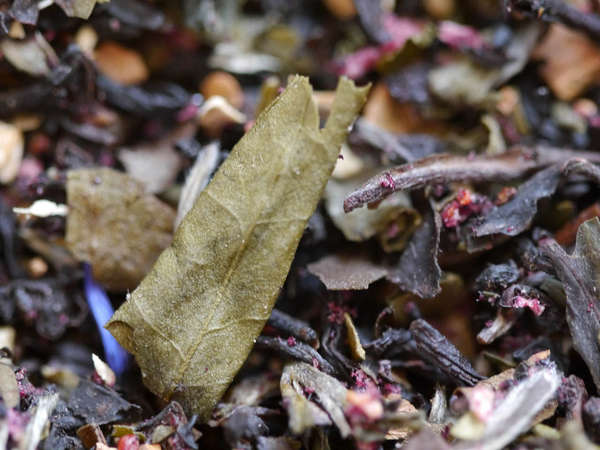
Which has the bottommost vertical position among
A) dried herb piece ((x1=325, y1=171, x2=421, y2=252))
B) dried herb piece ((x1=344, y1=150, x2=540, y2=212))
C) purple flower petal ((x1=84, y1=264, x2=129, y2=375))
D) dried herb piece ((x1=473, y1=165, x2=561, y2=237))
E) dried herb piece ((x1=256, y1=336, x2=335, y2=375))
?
purple flower petal ((x1=84, y1=264, x2=129, y2=375))

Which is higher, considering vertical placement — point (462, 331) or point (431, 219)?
point (431, 219)

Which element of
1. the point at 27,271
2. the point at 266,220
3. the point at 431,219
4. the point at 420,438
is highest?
the point at 266,220

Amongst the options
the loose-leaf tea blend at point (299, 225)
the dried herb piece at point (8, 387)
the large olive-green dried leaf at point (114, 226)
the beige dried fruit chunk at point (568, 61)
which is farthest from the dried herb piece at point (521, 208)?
the dried herb piece at point (8, 387)

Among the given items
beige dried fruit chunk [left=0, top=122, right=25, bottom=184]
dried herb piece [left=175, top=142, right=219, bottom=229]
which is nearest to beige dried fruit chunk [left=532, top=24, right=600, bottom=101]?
dried herb piece [left=175, top=142, right=219, bottom=229]

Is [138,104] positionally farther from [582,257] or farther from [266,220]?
[582,257]

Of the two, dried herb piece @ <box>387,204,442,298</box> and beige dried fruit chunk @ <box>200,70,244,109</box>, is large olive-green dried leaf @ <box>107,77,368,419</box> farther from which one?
beige dried fruit chunk @ <box>200,70,244,109</box>

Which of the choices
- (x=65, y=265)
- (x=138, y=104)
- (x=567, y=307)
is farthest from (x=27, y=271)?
(x=567, y=307)

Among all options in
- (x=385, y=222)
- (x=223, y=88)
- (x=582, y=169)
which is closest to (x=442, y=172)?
(x=385, y=222)
